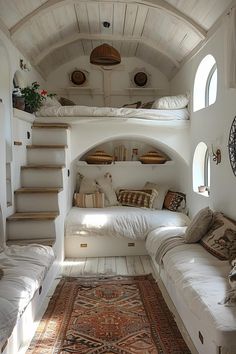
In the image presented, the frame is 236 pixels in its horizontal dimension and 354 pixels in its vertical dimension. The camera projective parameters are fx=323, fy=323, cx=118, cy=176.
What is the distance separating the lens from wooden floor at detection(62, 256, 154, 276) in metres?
3.97

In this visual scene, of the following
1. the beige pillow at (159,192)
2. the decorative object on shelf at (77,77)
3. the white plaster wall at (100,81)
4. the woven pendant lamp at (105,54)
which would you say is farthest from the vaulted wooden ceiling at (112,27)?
the beige pillow at (159,192)

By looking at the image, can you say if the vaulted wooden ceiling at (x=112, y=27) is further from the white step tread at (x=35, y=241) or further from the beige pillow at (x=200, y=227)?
the white step tread at (x=35, y=241)

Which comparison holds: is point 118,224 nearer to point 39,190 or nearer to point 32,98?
point 39,190

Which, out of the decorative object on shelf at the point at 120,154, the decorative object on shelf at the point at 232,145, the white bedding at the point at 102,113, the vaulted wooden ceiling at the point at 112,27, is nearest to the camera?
the decorative object on shelf at the point at 232,145

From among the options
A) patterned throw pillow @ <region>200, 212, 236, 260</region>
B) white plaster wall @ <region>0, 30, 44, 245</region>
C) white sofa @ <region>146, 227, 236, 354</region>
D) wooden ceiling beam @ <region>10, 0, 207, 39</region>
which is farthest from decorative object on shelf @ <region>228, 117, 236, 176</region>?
white plaster wall @ <region>0, 30, 44, 245</region>

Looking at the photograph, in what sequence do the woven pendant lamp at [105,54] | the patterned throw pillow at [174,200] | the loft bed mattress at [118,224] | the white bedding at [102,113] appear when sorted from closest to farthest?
the woven pendant lamp at [105,54] → the loft bed mattress at [118,224] → the white bedding at [102,113] → the patterned throw pillow at [174,200]

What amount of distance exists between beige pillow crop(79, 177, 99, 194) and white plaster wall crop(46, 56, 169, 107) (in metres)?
1.56

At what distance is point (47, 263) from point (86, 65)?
4.17 m

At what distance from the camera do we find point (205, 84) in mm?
4344

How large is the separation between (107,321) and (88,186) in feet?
9.43

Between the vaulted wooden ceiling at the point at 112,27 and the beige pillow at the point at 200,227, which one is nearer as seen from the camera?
the beige pillow at the point at 200,227

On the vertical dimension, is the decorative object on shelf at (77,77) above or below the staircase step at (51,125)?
above

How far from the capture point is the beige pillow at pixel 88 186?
17.4ft

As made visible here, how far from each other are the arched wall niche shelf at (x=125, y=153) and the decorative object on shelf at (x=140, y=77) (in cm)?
110
